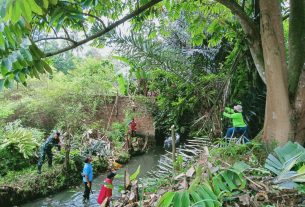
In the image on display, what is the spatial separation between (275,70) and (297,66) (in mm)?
319

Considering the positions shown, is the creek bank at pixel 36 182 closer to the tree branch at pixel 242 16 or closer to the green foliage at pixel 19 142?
the green foliage at pixel 19 142

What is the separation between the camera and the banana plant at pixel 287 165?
3.02 meters

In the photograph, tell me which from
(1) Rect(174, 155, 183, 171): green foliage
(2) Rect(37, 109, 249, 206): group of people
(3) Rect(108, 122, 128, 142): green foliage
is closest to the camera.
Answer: (1) Rect(174, 155, 183, 171): green foliage

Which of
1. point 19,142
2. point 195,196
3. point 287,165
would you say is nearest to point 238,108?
point 287,165

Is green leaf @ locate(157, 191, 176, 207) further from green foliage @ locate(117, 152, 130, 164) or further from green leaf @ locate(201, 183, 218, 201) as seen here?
green foliage @ locate(117, 152, 130, 164)

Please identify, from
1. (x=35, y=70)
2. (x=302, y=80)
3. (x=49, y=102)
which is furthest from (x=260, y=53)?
(x=49, y=102)

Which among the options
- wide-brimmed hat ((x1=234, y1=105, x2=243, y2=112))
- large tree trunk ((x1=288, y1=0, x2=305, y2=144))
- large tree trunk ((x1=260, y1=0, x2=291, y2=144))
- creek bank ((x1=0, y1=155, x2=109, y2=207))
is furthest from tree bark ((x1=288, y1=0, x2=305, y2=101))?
creek bank ((x1=0, y1=155, x2=109, y2=207))

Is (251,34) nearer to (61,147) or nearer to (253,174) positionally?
(253,174)

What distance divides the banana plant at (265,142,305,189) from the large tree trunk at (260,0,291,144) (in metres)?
0.52

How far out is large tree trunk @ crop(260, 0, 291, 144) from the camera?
13.5 ft

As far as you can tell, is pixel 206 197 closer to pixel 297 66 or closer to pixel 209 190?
pixel 209 190

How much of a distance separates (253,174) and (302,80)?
4.75 feet

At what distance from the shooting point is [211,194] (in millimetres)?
2861

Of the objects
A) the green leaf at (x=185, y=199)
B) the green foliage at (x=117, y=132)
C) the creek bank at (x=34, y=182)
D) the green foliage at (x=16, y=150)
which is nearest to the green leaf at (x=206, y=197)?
the green leaf at (x=185, y=199)
